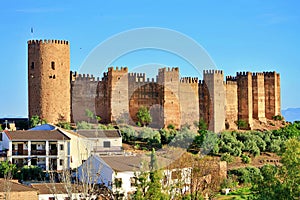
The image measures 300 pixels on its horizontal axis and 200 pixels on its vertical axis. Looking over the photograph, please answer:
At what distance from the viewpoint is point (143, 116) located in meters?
46.2

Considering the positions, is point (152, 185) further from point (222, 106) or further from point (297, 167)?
point (222, 106)

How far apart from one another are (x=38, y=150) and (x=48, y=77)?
30.8ft

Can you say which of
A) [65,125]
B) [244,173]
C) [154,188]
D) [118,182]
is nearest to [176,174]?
[118,182]

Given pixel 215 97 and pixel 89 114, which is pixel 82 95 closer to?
pixel 89 114

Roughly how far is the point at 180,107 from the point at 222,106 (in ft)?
14.5

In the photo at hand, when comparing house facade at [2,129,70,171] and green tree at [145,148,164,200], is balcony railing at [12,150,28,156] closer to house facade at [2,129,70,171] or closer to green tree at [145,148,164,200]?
house facade at [2,129,70,171]

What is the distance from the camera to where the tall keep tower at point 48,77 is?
43531mm

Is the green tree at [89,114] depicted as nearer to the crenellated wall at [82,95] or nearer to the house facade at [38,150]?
the crenellated wall at [82,95]

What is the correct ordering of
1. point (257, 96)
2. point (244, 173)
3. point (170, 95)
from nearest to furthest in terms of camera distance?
1. point (244, 173)
2. point (170, 95)
3. point (257, 96)

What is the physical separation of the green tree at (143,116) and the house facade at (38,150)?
11.6 m

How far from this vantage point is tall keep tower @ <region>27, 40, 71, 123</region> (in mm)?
43531

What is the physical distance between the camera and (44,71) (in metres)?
43.5

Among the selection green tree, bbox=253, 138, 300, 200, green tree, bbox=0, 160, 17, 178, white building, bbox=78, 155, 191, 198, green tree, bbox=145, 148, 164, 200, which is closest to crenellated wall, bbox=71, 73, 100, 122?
green tree, bbox=0, 160, 17, 178

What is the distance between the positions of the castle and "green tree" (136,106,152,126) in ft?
1.24
